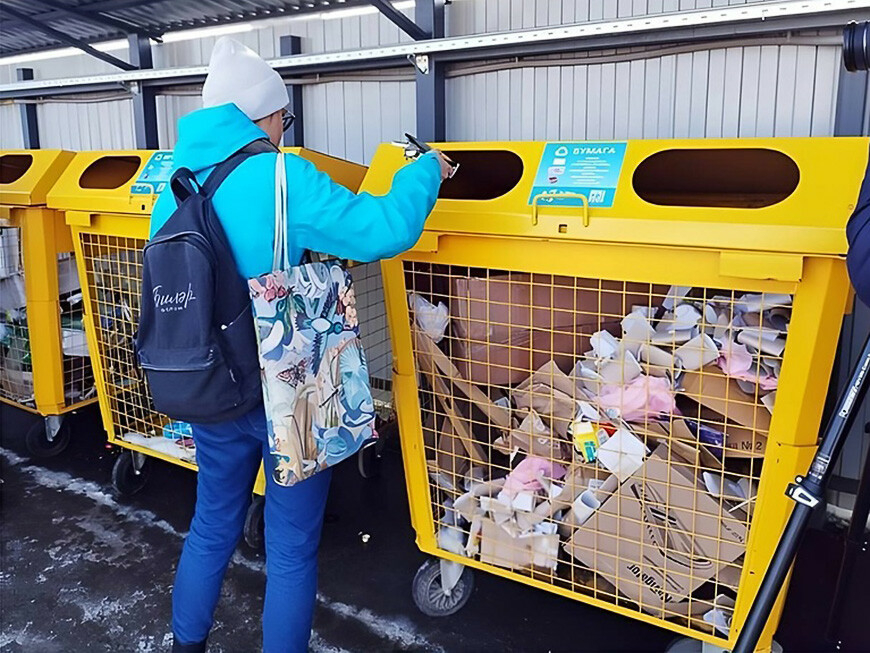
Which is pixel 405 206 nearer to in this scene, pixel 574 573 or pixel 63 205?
pixel 574 573

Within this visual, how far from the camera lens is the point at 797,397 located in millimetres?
1355

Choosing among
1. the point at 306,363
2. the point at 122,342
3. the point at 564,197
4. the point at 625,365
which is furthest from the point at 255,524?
the point at 564,197

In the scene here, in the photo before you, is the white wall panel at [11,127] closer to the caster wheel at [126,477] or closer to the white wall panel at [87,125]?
the white wall panel at [87,125]

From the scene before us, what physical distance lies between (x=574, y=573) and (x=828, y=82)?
1566 mm

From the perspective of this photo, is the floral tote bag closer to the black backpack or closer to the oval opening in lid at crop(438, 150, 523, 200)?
the black backpack

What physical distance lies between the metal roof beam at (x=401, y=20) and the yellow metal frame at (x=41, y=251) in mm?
1264

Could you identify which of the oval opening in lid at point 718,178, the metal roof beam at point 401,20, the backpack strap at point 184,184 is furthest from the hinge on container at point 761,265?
the metal roof beam at point 401,20

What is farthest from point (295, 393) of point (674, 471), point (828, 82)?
point (828, 82)

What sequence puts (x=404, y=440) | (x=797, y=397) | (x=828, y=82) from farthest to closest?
1. (x=828, y=82)
2. (x=404, y=440)
3. (x=797, y=397)

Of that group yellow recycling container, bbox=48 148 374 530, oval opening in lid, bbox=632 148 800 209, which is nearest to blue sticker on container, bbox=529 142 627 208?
oval opening in lid, bbox=632 148 800 209

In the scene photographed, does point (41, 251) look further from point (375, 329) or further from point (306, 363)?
point (306, 363)

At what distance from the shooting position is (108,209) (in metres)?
2.27

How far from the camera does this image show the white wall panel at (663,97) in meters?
2.16

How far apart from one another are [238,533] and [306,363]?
0.50 m
